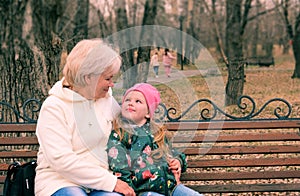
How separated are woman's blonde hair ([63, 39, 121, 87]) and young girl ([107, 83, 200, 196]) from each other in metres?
0.26

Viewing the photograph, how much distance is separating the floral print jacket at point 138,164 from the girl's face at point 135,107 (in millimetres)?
87

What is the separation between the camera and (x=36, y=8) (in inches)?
695

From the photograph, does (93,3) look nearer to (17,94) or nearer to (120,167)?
(17,94)

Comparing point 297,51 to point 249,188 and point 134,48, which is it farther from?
point 249,188

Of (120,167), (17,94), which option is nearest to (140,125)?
(120,167)

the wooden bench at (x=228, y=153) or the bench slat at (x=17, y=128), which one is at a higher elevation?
the bench slat at (x=17, y=128)

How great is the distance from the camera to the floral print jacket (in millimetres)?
3416

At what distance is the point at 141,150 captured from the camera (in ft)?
11.4

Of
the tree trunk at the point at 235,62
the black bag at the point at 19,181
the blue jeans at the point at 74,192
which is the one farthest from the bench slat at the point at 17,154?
the tree trunk at the point at 235,62

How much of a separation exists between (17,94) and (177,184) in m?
→ 2.86

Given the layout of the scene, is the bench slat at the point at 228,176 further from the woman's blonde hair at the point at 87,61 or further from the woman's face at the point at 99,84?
the woman's blonde hair at the point at 87,61

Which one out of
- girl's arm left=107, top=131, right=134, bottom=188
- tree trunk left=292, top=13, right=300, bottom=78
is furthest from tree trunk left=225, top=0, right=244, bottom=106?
girl's arm left=107, top=131, right=134, bottom=188

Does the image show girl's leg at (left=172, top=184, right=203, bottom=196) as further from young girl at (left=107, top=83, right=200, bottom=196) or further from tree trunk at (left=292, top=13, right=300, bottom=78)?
tree trunk at (left=292, top=13, right=300, bottom=78)

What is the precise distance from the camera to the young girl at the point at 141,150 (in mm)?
3420
